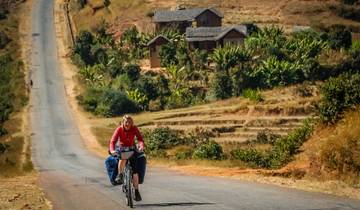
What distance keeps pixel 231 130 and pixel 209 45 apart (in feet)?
92.6

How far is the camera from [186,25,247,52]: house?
7406cm

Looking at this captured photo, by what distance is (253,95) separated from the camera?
183ft

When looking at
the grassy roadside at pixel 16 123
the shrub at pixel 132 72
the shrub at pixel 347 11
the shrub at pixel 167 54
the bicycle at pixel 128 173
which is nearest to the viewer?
the bicycle at pixel 128 173

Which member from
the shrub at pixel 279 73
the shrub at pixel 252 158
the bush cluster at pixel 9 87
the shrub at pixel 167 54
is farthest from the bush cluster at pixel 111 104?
the shrub at pixel 252 158

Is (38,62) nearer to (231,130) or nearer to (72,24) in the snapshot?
(72,24)

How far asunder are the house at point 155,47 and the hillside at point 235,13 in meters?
15.8

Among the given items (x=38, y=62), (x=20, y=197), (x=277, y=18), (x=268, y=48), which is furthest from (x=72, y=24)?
(x=20, y=197)

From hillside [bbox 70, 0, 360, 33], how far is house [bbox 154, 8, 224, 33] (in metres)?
5.03

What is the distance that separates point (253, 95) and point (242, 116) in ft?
15.3

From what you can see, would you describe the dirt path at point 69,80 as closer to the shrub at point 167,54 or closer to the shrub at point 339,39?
the shrub at point 167,54

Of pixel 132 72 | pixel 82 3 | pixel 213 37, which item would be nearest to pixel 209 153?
pixel 132 72

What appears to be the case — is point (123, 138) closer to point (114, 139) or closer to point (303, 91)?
point (114, 139)

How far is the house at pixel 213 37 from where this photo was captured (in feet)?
243

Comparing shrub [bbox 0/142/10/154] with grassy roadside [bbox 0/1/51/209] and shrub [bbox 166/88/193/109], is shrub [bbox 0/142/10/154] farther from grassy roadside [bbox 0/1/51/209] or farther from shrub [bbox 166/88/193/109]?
shrub [bbox 166/88/193/109]
